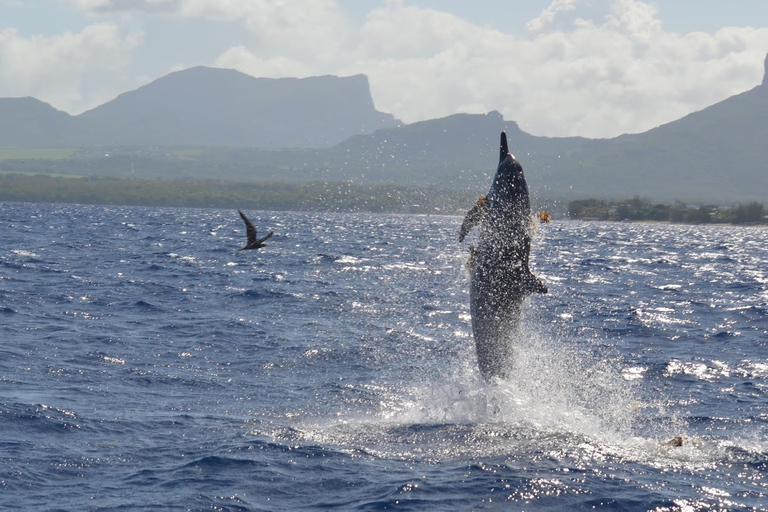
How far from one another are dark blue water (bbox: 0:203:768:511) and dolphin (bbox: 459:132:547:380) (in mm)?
1294

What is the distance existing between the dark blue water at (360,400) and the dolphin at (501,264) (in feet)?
4.25

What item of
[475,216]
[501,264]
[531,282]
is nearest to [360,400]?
[501,264]

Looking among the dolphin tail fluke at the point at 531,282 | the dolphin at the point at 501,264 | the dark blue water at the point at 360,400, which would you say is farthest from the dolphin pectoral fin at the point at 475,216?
the dark blue water at the point at 360,400

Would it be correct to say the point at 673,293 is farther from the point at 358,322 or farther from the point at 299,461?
the point at 299,461

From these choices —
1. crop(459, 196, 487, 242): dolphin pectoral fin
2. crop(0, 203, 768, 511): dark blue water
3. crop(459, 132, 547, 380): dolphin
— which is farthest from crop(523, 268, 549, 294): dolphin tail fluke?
crop(0, 203, 768, 511): dark blue water

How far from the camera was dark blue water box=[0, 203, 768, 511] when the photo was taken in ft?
50.1

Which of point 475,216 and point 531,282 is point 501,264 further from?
point 475,216

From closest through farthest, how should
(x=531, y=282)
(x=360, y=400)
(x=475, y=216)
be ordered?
(x=475, y=216) → (x=531, y=282) → (x=360, y=400)

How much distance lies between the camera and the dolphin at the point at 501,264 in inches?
681

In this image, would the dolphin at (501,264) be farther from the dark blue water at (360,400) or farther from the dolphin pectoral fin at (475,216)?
the dark blue water at (360,400)

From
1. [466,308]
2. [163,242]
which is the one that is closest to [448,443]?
[466,308]

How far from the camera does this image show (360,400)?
22.1 metres

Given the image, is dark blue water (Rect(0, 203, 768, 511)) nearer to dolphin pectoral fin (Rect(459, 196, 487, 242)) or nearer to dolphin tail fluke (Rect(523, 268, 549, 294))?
dolphin tail fluke (Rect(523, 268, 549, 294))

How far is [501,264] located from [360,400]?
5631 mm
